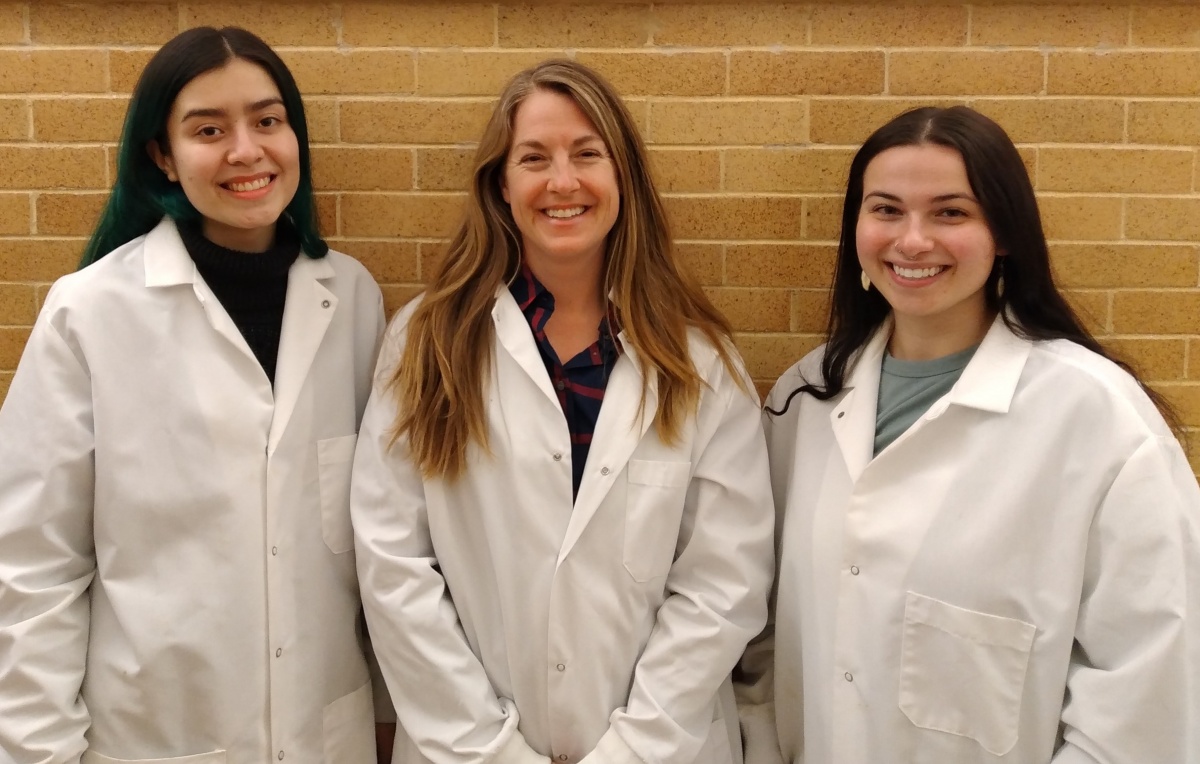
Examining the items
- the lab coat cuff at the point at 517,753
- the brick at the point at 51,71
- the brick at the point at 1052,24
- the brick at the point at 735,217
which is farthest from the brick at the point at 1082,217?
the brick at the point at 51,71

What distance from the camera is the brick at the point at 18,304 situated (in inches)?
91.6

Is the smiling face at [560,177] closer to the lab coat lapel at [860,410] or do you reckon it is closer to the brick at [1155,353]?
the lab coat lapel at [860,410]

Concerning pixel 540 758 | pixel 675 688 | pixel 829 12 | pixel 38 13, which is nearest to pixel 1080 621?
pixel 675 688

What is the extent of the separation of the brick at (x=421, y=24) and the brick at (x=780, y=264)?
0.77 meters

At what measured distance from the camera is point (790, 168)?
2.25m

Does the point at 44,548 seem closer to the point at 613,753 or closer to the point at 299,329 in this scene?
the point at 299,329

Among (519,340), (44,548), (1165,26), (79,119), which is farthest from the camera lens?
(79,119)

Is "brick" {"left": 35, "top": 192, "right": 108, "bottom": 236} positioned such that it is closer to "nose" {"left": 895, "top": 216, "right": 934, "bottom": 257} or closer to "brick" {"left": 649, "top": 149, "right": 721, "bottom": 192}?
"brick" {"left": 649, "top": 149, "right": 721, "bottom": 192}

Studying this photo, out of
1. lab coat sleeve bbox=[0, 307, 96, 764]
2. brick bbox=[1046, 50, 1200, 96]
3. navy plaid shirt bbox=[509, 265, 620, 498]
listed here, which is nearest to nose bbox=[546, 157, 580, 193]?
navy plaid shirt bbox=[509, 265, 620, 498]

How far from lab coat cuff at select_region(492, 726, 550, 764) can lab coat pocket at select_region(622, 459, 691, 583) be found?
366mm

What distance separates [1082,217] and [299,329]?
1.76m

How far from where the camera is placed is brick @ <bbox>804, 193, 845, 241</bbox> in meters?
2.26

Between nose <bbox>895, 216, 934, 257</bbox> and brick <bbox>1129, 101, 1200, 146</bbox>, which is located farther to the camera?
brick <bbox>1129, 101, 1200, 146</bbox>

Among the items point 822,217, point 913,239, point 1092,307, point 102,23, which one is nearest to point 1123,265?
point 1092,307
